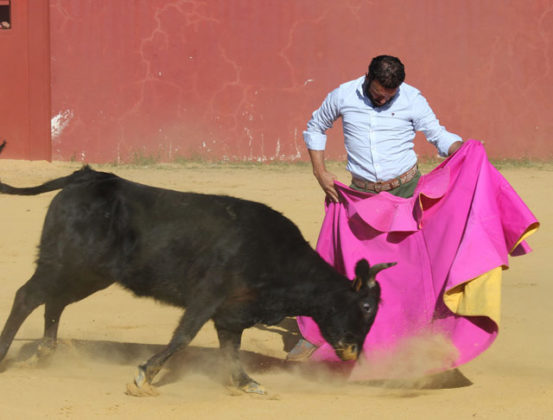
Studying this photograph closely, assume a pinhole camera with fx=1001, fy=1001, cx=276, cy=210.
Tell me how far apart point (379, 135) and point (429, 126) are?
293mm

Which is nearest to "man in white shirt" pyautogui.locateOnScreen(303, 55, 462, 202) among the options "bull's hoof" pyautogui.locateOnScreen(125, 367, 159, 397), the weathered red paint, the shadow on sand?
the shadow on sand

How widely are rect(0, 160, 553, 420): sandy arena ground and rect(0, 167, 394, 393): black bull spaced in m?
0.25

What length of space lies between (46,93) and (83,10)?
118cm

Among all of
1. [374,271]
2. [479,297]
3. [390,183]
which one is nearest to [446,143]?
[390,183]

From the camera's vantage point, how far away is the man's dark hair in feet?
16.6

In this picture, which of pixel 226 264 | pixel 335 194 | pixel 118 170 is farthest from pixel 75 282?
pixel 118 170

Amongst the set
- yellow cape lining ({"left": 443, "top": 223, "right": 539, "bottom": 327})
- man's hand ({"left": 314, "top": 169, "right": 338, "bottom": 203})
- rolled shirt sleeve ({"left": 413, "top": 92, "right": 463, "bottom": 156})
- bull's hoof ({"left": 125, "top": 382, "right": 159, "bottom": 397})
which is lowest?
bull's hoof ({"left": 125, "top": 382, "right": 159, "bottom": 397})

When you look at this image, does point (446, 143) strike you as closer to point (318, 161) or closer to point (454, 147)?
point (454, 147)

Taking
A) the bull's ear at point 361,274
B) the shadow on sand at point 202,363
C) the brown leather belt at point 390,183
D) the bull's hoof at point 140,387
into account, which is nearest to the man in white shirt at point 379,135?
the brown leather belt at point 390,183

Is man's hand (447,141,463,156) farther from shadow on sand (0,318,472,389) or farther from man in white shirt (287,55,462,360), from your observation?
shadow on sand (0,318,472,389)

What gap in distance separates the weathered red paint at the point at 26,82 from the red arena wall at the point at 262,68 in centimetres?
15

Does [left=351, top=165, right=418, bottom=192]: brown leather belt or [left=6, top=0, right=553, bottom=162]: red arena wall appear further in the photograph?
[left=6, top=0, right=553, bottom=162]: red arena wall

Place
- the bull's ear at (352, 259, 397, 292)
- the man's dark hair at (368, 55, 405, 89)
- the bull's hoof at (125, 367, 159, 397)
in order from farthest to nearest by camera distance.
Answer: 1. the man's dark hair at (368, 55, 405, 89)
2. the bull's ear at (352, 259, 397, 292)
3. the bull's hoof at (125, 367, 159, 397)

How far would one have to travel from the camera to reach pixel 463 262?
4.95 m
